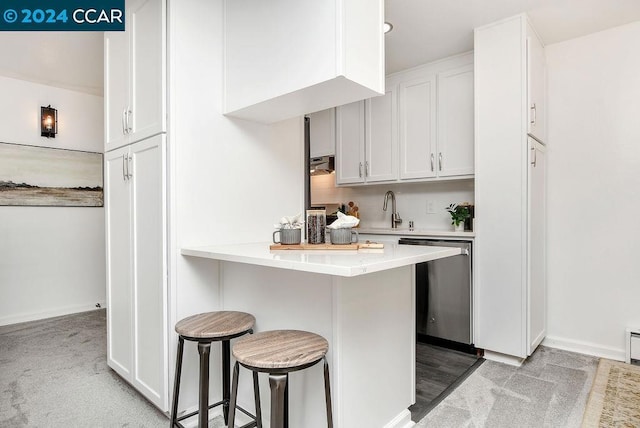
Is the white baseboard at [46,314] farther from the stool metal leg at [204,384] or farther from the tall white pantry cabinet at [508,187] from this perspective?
the tall white pantry cabinet at [508,187]

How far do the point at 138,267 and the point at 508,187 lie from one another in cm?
243

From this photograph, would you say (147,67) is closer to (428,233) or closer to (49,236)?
(428,233)

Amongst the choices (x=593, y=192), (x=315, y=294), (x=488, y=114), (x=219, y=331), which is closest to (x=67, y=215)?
(x=219, y=331)

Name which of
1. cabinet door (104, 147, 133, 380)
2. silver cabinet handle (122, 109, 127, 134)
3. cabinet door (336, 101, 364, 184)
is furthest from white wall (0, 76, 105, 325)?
cabinet door (336, 101, 364, 184)

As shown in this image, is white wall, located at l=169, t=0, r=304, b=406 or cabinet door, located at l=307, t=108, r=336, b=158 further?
cabinet door, located at l=307, t=108, r=336, b=158

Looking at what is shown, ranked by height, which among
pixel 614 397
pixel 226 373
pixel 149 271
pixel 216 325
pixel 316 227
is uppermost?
pixel 316 227

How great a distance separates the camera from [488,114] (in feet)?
8.86

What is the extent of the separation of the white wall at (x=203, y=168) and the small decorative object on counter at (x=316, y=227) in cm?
52

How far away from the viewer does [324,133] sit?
13.7ft

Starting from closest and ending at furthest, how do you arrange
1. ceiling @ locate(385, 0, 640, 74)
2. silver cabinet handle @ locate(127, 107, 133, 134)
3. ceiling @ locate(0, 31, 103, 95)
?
1. silver cabinet handle @ locate(127, 107, 133, 134)
2. ceiling @ locate(385, 0, 640, 74)
3. ceiling @ locate(0, 31, 103, 95)

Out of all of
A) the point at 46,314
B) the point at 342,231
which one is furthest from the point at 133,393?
the point at 46,314

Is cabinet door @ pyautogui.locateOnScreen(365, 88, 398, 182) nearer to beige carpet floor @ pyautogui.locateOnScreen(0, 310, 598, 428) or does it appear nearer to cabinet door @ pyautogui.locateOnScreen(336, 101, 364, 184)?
cabinet door @ pyautogui.locateOnScreen(336, 101, 364, 184)

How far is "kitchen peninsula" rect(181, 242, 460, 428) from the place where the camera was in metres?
1.46

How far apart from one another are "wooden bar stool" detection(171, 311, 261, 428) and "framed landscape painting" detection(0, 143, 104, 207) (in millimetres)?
3170
